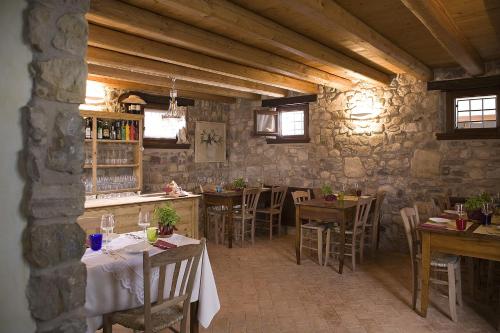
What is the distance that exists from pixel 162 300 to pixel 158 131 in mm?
4792

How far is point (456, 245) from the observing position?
3.43 m

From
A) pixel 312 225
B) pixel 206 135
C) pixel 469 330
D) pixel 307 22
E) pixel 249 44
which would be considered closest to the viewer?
pixel 469 330

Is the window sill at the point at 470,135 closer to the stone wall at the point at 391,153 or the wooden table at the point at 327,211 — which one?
the stone wall at the point at 391,153

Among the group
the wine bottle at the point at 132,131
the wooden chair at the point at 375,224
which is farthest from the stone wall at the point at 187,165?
the wooden chair at the point at 375,224

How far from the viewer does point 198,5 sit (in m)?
3.05

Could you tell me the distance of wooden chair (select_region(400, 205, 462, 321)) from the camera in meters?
3.56

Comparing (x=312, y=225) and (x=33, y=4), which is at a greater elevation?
(x=33, y=4)

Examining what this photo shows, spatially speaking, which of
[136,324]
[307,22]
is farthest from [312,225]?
[136,324]

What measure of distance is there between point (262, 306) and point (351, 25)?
2.84 metres

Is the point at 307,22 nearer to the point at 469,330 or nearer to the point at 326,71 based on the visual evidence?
the point at 326,71

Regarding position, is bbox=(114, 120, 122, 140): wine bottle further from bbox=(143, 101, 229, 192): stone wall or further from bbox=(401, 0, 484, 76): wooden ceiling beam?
bbox=(401, 0, 484, 76): wooden ceiling beam

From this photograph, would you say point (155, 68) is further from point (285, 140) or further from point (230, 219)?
point (285, 140)

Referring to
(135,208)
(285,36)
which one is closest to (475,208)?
(285,36)

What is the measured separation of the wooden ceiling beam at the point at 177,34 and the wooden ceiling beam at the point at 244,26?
0.07m
